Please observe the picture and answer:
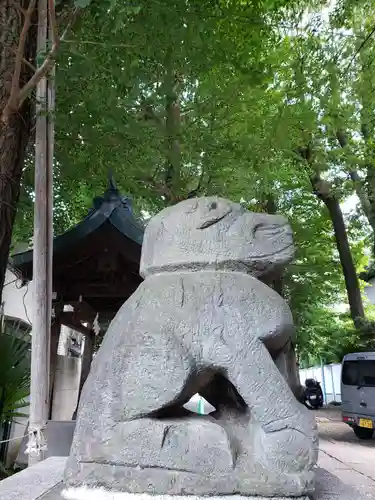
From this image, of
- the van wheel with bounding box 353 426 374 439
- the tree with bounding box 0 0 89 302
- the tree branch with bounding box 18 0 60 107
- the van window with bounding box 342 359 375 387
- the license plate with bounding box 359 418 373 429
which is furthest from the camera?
the van wheel with bounding box 353 426 374 439

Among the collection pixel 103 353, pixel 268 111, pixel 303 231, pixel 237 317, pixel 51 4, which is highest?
pixel 268 111

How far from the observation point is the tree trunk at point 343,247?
40.2 feet

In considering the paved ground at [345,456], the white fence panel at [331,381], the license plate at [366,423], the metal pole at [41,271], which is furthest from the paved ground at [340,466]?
the white fence panel at [331,381]

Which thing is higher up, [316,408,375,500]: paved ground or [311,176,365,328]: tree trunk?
[311,176,365,328]: tree trunk

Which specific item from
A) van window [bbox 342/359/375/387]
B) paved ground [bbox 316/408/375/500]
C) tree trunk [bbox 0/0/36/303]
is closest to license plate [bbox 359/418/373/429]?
paved ground [bbox 316/408/375/500]

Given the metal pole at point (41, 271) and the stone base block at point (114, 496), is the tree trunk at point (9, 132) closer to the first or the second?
the metal pole at point (41, 271)

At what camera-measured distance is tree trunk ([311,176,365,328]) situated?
12246 millimetres

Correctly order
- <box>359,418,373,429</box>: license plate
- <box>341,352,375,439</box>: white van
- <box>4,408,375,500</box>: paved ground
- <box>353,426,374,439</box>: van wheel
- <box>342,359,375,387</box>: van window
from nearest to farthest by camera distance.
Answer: <box>4,408,375,500</box>: paved ground < <box>359,418,373,429</box>: license plate < <box>341,352,375,439</box>: white van < <box>342,359,375,387</box>: van window < <box>353,426,374,439</box>: van wheel

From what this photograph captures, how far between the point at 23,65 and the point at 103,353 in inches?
126

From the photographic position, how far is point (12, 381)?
4129 mm

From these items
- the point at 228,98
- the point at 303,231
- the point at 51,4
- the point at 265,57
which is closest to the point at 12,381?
the point at 51,4

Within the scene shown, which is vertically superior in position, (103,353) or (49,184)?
(49,184)

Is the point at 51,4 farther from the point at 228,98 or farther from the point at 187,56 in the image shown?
the point at 228,98

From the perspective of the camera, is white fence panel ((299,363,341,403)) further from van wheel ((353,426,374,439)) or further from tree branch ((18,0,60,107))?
tree branch ((18,0,60,107))
